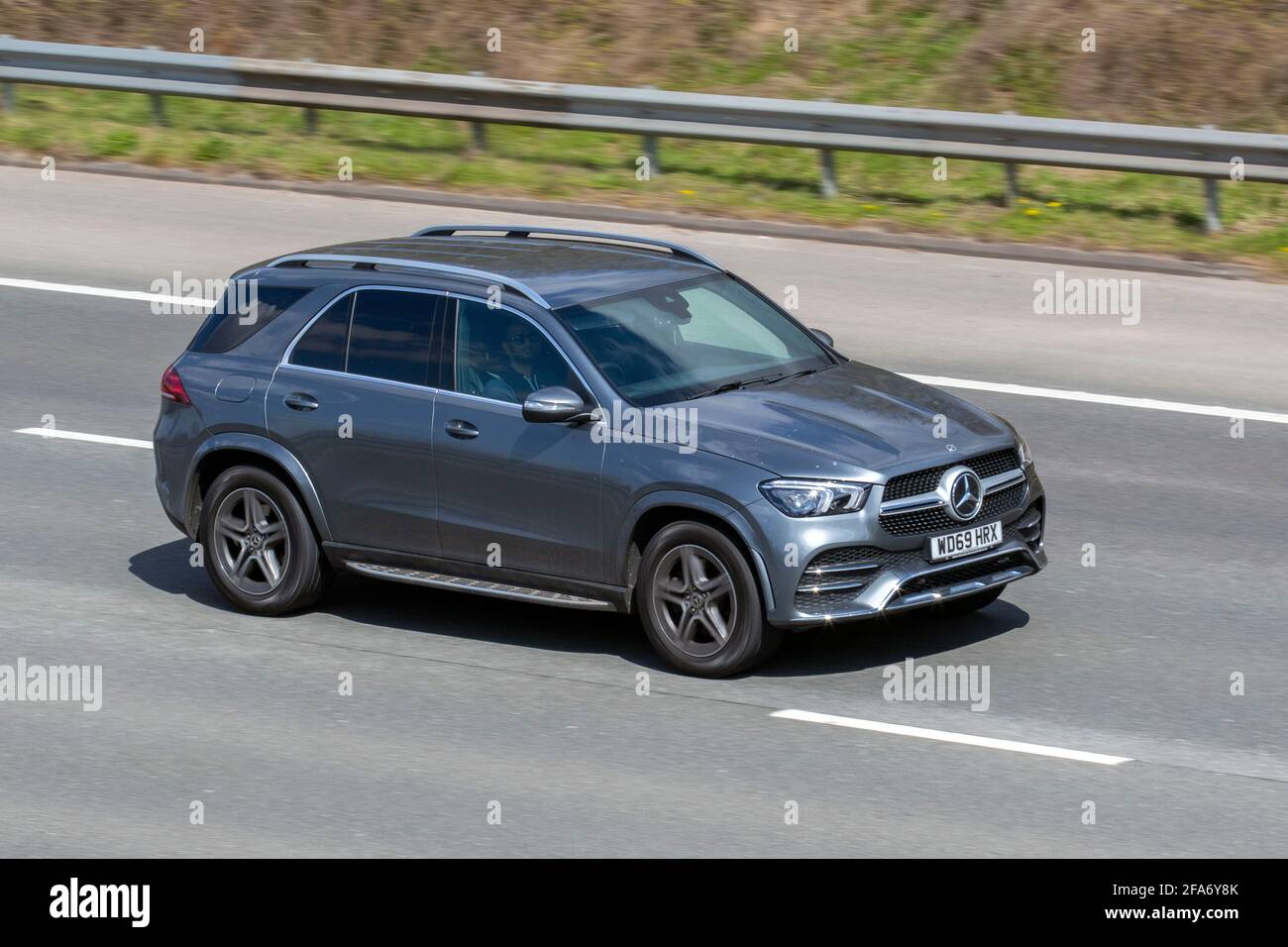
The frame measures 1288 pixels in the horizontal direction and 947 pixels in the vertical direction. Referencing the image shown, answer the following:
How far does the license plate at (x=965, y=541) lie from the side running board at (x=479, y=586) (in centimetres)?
145

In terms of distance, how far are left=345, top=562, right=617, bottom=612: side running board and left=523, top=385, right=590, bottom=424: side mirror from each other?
2.65 feet

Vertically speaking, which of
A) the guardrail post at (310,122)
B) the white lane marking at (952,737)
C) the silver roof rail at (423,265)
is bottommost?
the white lane marking at (952,737)

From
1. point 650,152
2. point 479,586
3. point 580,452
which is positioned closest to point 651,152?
point 650,152

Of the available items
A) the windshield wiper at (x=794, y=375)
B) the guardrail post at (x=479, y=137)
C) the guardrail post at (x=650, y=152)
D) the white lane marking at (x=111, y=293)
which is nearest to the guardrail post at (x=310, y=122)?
the guardrail post at (x=479, y=137)

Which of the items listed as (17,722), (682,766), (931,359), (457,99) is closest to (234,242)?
(457,99)

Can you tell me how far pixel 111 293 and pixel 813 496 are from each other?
901 cm

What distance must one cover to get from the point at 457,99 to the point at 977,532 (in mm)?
11568

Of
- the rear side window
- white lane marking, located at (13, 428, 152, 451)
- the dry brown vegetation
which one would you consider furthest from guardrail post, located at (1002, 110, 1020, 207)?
the rear side window

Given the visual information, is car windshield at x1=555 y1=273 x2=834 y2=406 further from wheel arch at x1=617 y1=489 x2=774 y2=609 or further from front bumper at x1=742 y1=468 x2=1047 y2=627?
front bumper at x1=742 y1=468 x2=1047 y2=627

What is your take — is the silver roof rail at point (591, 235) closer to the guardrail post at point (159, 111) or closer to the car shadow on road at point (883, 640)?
the car shadow on road at point (883, 640)

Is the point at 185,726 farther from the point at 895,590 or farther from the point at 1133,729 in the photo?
the point at 1133,729

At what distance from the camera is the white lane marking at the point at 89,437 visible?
12.9m

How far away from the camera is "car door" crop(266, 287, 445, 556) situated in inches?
376

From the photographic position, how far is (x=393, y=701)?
8.83 metres
